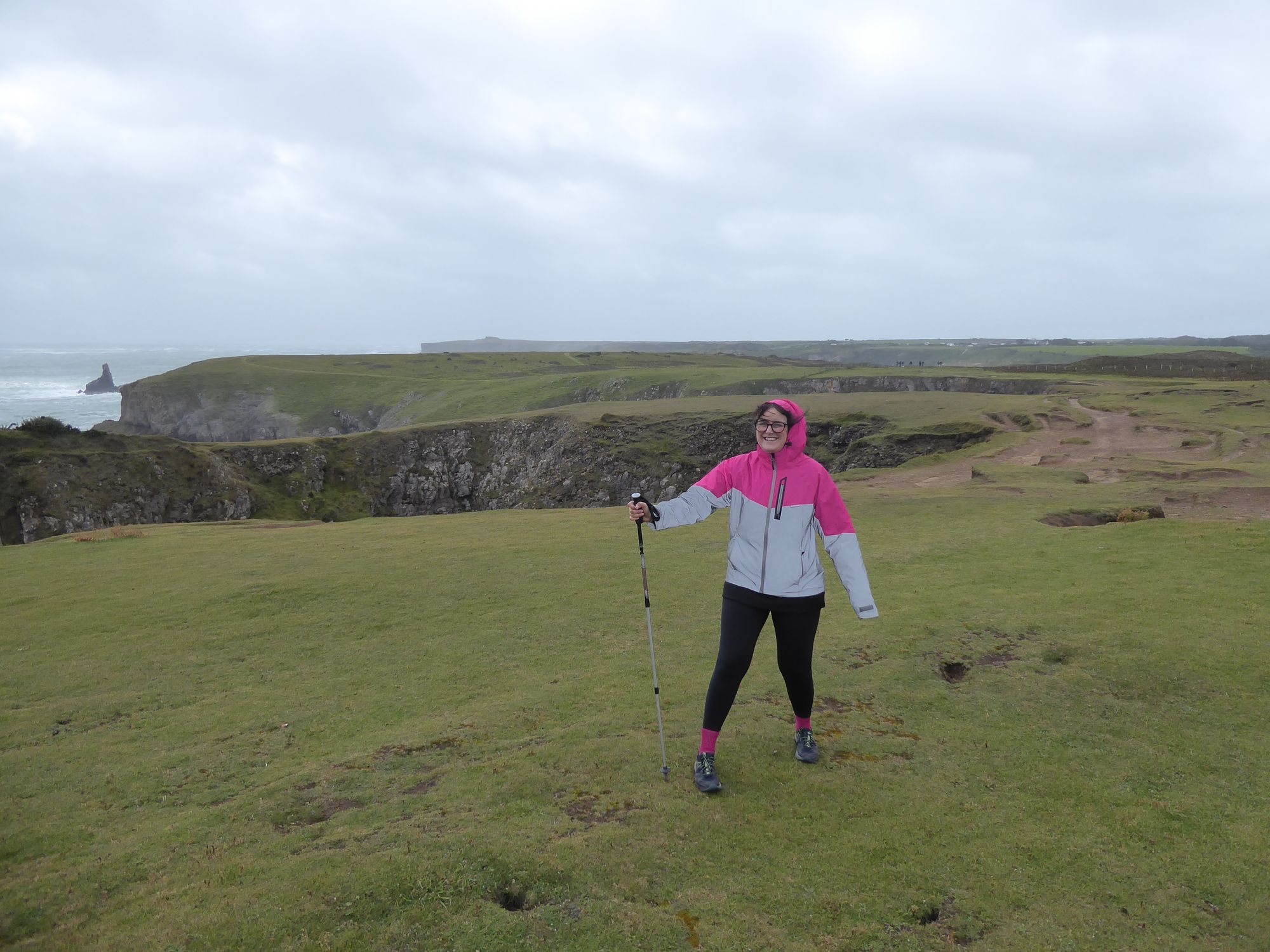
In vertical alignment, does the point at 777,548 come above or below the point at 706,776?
above

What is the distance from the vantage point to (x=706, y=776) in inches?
281

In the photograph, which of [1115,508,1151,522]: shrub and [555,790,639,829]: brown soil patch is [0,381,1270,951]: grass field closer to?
[555,790,639,829]: brown soil patch

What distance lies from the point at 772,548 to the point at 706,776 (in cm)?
238

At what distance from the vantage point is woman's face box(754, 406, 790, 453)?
7145 millimetres

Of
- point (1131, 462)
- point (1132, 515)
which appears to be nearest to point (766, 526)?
point (1132, 515)

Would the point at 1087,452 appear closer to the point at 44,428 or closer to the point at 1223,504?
the point at 1223,504

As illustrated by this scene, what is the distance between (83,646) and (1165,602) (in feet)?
64.0

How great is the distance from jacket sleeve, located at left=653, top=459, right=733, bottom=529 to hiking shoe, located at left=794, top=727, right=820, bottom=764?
2.70 meters

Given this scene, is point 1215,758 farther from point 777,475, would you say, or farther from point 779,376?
point 779,376

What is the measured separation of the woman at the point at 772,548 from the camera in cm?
715

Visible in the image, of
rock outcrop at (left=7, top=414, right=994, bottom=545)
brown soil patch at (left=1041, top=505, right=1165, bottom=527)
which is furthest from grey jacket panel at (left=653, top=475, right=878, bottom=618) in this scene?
rock outcrop at (left=7, top=414, right=994, bottom=545)

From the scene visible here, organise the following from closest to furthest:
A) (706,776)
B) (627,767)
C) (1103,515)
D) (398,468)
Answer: (706,776)
(627,767)
(1103,515)
(398,468)

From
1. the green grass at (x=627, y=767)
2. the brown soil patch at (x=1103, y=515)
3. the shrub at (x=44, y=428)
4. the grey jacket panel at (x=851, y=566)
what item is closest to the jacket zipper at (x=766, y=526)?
the grey jacket panel at (x=851, y=566)

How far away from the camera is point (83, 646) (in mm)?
13086
